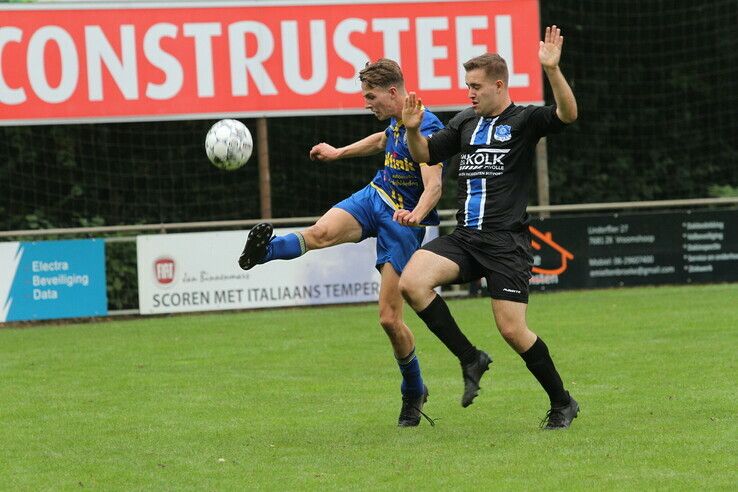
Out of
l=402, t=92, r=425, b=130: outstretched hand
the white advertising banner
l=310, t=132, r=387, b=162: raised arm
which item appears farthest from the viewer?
the white advertising banner

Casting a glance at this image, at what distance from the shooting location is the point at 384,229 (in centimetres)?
770

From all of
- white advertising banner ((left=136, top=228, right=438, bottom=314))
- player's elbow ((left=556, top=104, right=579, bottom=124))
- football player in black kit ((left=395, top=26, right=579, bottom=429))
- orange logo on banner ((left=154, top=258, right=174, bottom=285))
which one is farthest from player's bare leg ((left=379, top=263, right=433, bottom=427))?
orange logo on banner ((left=154, top=258, right=174, bottom=285))

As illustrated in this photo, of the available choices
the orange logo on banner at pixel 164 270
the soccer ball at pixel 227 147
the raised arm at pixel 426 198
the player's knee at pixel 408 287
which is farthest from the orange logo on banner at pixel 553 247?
the player's knee at pixel 408 287

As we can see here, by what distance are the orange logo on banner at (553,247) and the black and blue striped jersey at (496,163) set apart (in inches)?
406

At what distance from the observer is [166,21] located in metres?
17.9

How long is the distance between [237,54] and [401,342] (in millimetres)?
11108

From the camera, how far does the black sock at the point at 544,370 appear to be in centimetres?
710

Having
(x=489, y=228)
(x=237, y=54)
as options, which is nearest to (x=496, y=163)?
(x=489, y=228)

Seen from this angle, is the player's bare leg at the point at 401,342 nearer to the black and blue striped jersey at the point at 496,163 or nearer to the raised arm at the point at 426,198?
the raised arm at the point at 426,198

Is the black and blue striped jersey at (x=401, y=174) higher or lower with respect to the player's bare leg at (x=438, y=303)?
higher

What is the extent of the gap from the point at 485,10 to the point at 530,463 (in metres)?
13.2

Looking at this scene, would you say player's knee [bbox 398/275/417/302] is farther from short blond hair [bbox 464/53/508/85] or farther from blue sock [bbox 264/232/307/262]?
short blond hair [bbox 464/53/508/85]

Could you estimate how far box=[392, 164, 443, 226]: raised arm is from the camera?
277 inches

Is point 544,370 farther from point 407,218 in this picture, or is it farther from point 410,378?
point 407,218
